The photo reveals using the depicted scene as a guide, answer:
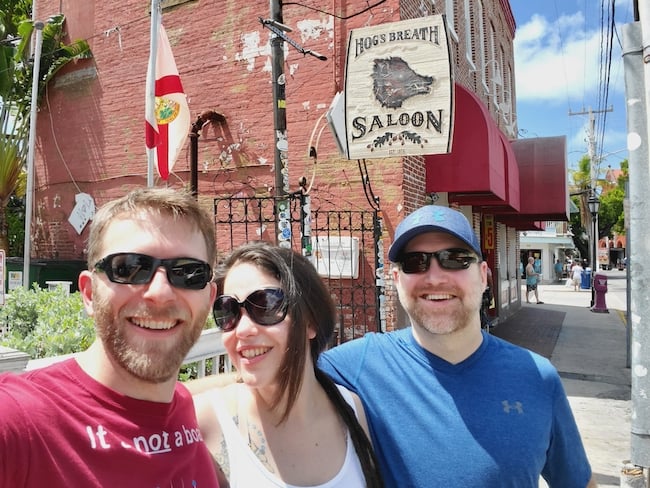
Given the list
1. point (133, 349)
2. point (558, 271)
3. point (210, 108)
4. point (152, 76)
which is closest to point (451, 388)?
point (133, 349)

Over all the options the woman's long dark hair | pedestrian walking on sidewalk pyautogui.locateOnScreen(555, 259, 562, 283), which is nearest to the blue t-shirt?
the woman's long dark hair

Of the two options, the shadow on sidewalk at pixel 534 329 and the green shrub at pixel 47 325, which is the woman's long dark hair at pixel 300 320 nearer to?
the green shrub at pixel 47 325

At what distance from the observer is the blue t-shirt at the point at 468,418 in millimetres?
1673

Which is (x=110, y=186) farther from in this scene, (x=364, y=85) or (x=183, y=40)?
(x=364, y=85)

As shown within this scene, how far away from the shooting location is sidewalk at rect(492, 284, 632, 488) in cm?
512

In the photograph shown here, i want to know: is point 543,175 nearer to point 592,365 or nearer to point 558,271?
point 592,365

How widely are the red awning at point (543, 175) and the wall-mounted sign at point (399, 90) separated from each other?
6.93 m

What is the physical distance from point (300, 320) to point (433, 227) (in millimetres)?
668

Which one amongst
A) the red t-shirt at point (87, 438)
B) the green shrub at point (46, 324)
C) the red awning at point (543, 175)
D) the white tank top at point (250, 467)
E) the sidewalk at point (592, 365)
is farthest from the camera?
the red awning at point (543, 175)

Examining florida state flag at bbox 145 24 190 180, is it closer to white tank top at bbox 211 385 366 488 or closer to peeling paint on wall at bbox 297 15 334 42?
peeling paint on wall at bbox 297 15 334 42

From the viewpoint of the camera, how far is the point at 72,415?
1222mm

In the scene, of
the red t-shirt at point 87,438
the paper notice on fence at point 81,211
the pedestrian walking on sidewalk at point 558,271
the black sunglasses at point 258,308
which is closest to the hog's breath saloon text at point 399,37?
the black sunglasses at point 258,308

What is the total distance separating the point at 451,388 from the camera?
1816 millimetres

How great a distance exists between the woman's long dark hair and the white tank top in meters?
0.04
